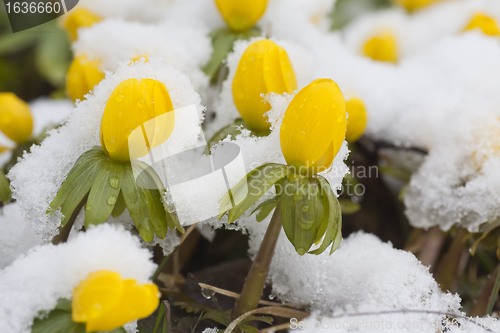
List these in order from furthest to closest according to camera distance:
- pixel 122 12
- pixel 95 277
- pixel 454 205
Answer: pixel 122 12
pixel 454 205
pixel 95 277

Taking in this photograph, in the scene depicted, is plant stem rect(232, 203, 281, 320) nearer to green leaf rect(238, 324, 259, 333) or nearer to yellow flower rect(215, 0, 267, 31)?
green leaf rect(238, 324, 259, 333)

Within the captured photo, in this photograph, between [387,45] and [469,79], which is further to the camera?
[387,45]

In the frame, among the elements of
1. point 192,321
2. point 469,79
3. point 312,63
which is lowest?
point 192,321

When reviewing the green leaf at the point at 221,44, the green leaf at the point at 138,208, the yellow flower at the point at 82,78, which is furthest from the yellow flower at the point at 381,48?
the green leaf at the point at 138,208

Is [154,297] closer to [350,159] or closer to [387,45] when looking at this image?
[350,159]

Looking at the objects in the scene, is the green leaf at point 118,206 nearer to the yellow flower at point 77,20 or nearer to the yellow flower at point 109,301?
the yellow flower at point 109,301

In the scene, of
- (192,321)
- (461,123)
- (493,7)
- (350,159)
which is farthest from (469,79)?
(192,321)
